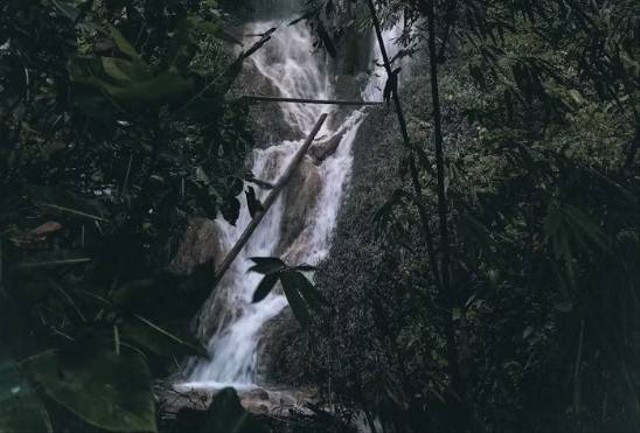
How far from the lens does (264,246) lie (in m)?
9.96

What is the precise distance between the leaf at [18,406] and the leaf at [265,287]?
521 millimetres

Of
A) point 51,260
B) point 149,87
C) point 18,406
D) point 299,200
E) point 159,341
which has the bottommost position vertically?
point 18,406

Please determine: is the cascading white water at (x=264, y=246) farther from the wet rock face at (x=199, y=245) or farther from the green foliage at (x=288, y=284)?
the green foliage at (x=288, y=284)

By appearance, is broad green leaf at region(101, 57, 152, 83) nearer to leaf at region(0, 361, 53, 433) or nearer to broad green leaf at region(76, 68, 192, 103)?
broad green leaf at region(76, 68, 192, 103)

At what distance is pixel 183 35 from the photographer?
172 centimetres

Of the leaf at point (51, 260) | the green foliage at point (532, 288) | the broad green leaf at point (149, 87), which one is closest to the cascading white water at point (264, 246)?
the green foliage at point (532, 288)

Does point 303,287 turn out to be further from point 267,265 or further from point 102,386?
point 102,386

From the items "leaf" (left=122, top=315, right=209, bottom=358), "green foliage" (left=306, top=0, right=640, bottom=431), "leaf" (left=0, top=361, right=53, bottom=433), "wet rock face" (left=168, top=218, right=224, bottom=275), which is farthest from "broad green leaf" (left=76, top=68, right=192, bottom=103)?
"wet rock face" (left=168, top=218, right=224, bottom=275)

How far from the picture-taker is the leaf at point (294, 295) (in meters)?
1.88

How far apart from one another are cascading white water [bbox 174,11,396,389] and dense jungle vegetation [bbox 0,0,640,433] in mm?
3956

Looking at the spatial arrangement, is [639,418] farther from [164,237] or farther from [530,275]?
[164,237]

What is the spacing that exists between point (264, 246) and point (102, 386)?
852cm

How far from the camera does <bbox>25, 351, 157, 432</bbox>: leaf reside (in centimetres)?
139

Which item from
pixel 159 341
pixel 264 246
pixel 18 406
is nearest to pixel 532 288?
pixel 159 341
